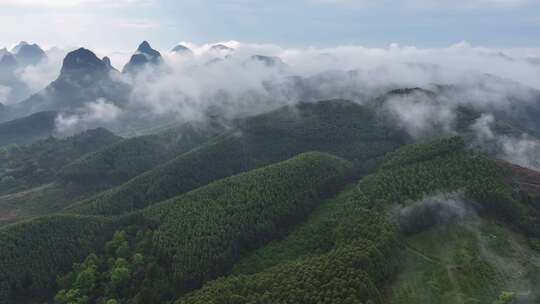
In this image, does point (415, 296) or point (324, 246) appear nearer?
point (415, 296)

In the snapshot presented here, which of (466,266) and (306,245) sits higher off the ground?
(466,266)

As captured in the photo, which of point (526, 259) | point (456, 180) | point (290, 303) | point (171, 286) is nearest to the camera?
point (290, 303)

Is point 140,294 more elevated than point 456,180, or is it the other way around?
point 456,180

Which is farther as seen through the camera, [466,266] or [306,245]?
[306,245]

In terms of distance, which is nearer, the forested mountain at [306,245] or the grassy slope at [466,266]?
the grassy slope at [466,266]

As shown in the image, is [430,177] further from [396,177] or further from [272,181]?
[272,181]

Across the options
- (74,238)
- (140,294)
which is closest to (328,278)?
(140,294)

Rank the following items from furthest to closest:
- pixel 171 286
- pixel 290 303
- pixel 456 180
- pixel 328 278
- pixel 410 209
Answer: pixel 456 180 < pixel 410 209 < pixel 171 286 < pixel 328 278 < pixel 290 303

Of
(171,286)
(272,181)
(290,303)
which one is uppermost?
(272,181)

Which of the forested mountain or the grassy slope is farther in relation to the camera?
the forested mountain
